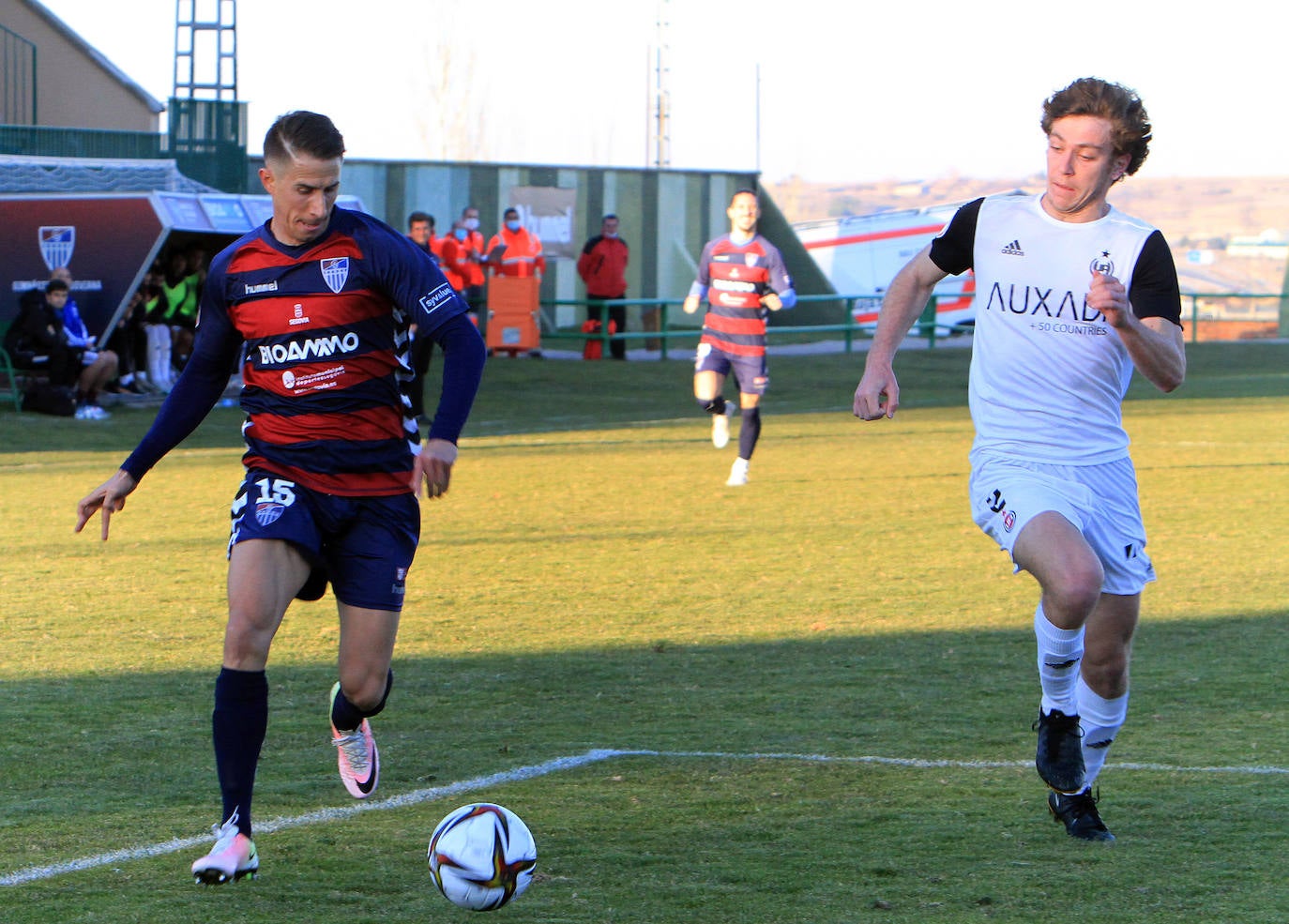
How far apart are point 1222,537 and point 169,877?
27.6 ft

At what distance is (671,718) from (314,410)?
227cm

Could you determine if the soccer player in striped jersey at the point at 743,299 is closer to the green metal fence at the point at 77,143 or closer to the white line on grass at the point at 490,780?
the white line on grass at the point at 490,780

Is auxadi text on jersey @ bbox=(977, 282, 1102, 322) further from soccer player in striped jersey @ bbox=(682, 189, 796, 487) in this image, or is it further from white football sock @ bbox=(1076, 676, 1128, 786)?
soccer player in striped jersey @ bbox=(682, 189, 796, 487)

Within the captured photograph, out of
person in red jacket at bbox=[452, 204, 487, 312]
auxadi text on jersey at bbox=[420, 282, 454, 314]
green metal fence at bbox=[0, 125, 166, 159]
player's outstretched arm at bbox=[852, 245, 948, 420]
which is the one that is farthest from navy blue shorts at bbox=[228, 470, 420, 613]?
green metal fence at bbox=[0, 125, 166, 159]

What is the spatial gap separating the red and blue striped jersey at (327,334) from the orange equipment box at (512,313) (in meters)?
21.9

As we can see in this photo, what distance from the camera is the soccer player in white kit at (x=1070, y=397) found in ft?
15.2

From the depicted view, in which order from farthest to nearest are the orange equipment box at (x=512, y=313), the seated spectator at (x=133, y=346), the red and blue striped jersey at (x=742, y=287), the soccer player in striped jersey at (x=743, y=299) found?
the orange equipment box at (x=512, y=313)
the seated spectator at (x=133, y=346)
the red and blue striped jersey at (x=742, y=287)
the soccer player in striped jersey at (x=743, y=299)

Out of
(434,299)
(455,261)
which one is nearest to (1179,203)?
(455,261)

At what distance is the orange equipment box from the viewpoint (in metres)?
26.7

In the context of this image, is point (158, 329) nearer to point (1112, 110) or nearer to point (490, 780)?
point (490, 780)

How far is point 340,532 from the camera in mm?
4648

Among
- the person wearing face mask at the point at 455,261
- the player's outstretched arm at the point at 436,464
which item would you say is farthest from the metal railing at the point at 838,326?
the player's outstretched arm at the point at 436,464

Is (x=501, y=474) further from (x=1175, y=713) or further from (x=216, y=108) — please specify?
(x=216, y=108)

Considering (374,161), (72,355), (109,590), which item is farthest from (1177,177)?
(109,590)
